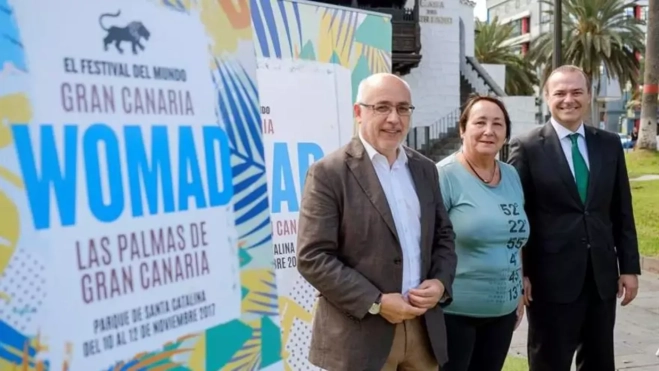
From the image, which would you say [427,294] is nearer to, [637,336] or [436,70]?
[637,336]

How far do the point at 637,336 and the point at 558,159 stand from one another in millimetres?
2901

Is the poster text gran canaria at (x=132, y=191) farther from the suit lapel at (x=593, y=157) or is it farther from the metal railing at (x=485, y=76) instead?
the metal railing at (x=485, y=76)

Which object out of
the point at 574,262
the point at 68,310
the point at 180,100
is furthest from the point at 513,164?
the point at 68,310

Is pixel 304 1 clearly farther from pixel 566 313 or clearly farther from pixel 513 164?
pixel 566 313

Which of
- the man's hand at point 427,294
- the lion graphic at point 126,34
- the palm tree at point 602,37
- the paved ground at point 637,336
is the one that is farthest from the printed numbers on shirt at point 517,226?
the palm tree at point 602,37

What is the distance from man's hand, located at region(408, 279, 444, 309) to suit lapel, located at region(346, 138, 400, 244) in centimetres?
20

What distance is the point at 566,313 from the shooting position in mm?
3641

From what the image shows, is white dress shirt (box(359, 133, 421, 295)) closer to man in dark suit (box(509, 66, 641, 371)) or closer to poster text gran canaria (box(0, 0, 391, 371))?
poster text gran canaria (box(0, 0, 391, 371))

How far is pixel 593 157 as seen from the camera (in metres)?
3.67

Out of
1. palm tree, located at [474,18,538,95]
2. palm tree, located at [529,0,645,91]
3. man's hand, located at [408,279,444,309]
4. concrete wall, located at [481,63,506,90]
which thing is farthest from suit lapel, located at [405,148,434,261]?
palm tree, located at [474,18,538,95]

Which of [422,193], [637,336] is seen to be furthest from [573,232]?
[637,336]

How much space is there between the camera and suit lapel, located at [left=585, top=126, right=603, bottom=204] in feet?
11.8

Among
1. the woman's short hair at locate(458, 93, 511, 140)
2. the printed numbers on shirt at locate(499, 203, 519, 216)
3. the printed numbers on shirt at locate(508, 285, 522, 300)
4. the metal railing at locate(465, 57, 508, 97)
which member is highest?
the metal railing at locate(465, 57, 508, 97)

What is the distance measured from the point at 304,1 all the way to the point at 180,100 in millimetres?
1554
